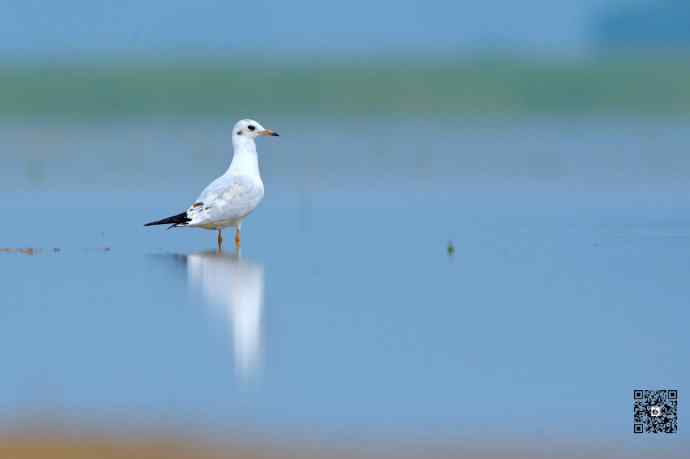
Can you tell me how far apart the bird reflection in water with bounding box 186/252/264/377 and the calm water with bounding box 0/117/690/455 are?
0.08 feet

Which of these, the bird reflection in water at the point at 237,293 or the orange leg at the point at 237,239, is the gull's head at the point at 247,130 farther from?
the bird reflection in water at the point at 237,293

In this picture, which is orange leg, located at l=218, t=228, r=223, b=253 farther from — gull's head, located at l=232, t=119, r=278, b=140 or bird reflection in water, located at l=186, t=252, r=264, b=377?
gull's head, located at l=232, t=119, r=278, b=140

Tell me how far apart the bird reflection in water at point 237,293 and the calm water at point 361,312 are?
0.02m

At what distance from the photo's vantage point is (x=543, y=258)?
1286 centimetres

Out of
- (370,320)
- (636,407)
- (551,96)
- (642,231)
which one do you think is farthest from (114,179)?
(551,96)

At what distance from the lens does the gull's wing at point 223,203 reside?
44.7 feet

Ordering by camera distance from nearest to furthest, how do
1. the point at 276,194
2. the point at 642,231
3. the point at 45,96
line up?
the point at 642,231, the point at 276,194, the point at 45,96

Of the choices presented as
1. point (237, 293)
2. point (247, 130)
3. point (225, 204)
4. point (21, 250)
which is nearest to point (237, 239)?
point (225, 204)

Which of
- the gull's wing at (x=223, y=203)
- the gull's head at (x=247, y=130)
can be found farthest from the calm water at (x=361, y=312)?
the gull's head at (x=247, y=130)

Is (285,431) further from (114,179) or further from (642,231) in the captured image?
(114,179)

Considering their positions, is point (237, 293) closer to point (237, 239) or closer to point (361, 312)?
point (361, 312)

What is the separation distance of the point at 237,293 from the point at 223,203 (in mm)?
2841

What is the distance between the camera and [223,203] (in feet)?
44.7

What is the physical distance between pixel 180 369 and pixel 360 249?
532 centimetres
